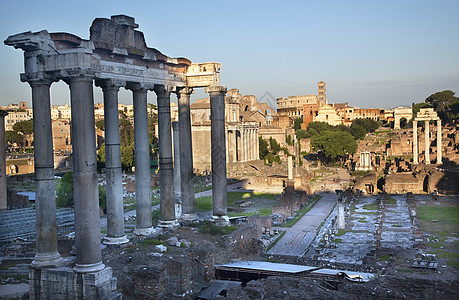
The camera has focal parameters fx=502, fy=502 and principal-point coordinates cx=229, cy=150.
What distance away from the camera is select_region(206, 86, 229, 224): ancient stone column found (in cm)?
1716

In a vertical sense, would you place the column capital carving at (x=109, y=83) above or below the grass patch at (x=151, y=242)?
above

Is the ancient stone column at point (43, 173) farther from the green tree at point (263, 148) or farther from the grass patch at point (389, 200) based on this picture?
the green tree at point (263, 148)

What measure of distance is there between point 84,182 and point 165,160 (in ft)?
17.5

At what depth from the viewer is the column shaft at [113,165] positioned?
46.2 feet

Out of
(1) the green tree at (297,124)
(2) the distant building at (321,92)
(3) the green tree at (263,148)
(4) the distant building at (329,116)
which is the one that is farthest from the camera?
(2) the distant building at (321,92)

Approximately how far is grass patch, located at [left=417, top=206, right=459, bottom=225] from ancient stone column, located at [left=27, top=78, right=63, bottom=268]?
75.1ft

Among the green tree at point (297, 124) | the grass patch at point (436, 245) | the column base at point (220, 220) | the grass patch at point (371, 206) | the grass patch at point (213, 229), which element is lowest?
the grass patch at point (371, 206)

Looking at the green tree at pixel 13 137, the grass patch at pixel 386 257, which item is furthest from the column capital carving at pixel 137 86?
the green tree at pixel 13 137

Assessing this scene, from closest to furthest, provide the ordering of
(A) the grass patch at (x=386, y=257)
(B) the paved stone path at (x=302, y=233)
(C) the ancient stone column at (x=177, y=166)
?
1. (A) the grass patch at (x=386, y=257)
2. (B) the paved stone path at (x=302, y=233)
3. (C) the ancient stone column at (x=177, y=166)

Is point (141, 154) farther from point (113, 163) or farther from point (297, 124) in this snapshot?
point (297, 124)

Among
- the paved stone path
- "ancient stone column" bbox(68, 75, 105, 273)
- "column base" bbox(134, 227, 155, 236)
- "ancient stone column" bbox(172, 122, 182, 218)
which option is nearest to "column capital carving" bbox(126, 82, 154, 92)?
"ancient stone column" bbox(68, 75, 105, 273)

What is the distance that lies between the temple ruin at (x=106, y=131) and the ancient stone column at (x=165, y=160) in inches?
1.3

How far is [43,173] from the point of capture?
12.1 m

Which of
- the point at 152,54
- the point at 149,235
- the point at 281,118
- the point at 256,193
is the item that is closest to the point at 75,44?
the point at 152,54
